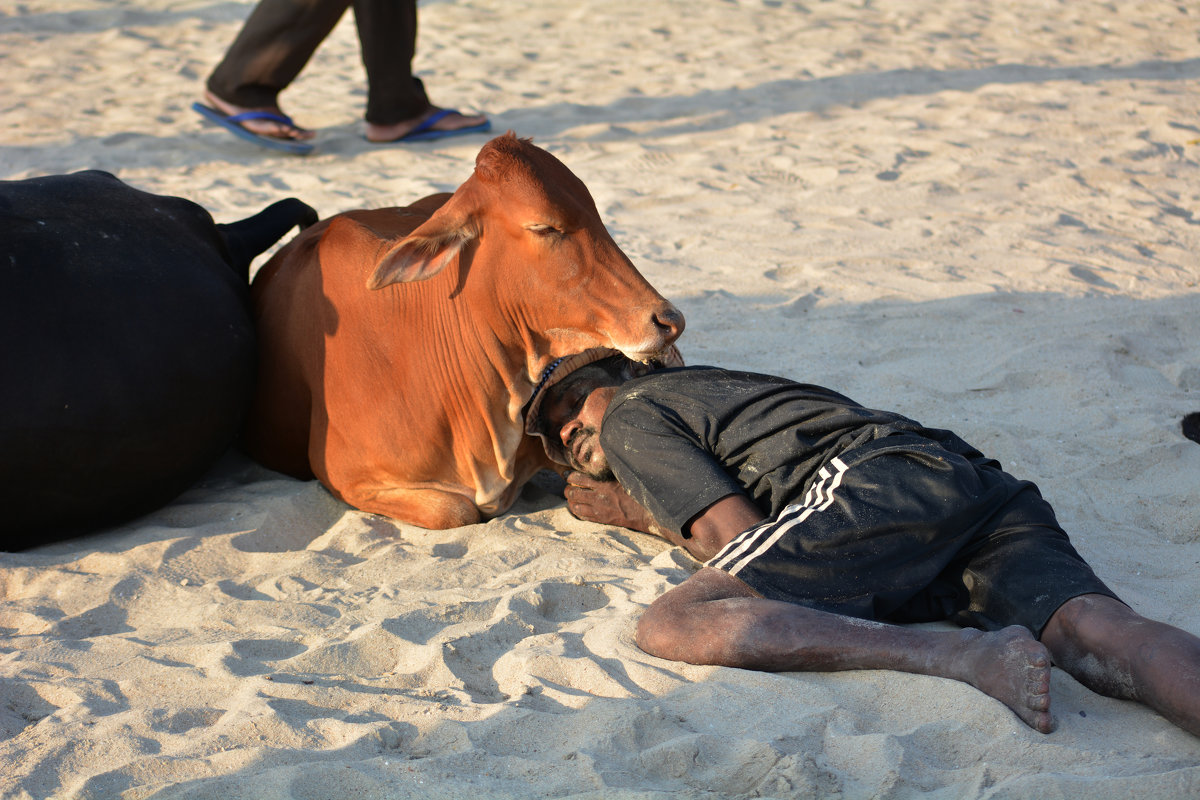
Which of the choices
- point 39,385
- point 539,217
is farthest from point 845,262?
point 39,385

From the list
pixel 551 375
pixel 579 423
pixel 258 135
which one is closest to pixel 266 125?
pixel 258 135

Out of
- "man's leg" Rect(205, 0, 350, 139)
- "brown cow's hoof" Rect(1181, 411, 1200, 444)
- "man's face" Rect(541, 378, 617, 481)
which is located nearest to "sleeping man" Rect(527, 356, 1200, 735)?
"man's face" Rect(541, 378, 617, 481)

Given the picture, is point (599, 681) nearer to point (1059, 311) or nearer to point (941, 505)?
point (941, 505)

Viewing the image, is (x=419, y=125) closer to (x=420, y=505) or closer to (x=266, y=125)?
(x=266, y=125)

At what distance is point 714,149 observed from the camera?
6969mm

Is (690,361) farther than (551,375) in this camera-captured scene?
Yes

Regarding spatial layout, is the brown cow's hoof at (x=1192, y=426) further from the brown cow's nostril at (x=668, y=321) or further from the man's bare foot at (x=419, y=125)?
the man's bare foot at (x=419, y=125)

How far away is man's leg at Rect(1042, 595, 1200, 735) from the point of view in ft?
7.79

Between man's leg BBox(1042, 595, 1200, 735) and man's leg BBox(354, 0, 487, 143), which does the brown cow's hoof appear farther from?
man's leg BBox(354, 0, 487, 143)

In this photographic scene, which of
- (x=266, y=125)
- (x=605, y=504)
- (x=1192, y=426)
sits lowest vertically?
(x=1192, y=426)

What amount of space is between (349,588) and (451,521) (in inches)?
18.4

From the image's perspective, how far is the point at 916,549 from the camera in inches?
110

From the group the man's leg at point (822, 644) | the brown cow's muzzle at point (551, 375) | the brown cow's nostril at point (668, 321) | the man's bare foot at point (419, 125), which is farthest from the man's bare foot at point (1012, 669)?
the man's bare foot at point (419, 125)

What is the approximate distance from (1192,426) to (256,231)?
11.4 ft
